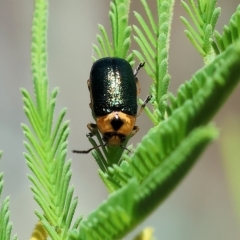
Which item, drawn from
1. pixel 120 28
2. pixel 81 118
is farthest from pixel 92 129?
pixel 81 118

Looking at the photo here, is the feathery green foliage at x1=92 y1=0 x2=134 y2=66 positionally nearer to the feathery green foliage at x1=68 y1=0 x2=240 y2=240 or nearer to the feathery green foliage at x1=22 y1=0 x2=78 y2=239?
the feathery green foliage at x1=22 y1=0 x2=78 y2=239

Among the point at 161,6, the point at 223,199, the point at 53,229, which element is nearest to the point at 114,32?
the point at 161,6

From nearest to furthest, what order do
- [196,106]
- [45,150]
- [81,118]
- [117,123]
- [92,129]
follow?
[196,106]
[45,150]
[92,129]
[117,123]
[81,118]

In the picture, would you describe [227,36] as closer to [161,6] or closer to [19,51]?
[161,6]

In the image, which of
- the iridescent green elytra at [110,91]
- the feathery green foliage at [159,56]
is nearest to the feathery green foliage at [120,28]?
the feathery green foliage at [159,56]

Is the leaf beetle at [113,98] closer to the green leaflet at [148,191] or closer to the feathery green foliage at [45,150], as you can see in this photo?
the feathery green foliage at [45,150]

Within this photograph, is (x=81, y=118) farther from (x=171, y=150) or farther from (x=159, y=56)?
(x=171, y=150)
